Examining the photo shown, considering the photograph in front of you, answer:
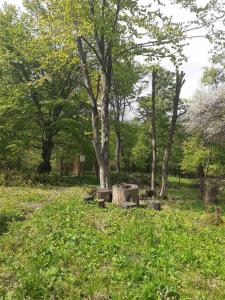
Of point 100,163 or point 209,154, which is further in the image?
point 209,154

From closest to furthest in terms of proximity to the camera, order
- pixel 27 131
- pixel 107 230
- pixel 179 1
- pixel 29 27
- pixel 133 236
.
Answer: pixel 133 236 → pixel 107 230 → pixel 179 1 → pixel 27 131 → pixel 29 27

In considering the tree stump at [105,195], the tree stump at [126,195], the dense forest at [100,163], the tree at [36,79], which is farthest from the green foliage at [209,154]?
the tree stump at [126,195]

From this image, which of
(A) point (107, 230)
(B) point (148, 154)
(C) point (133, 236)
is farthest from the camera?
(B) point (148, 154)

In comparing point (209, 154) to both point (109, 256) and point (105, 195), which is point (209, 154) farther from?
point (109, 256)

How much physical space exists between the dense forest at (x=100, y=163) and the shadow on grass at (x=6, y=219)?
54 millimetres

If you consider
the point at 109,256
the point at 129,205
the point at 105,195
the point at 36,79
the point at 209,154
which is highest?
the point at 36,79

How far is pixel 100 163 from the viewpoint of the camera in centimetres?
2089

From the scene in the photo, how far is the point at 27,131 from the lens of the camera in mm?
28172

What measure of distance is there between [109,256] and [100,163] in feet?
40.6

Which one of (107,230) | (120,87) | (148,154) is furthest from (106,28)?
(148,154)

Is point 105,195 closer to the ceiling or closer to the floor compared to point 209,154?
closer to the floor

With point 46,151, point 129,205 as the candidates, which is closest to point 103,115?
point 129,205

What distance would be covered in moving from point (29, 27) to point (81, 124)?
934 centimetres

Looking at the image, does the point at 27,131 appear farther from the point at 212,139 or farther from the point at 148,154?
the point at 148,154
